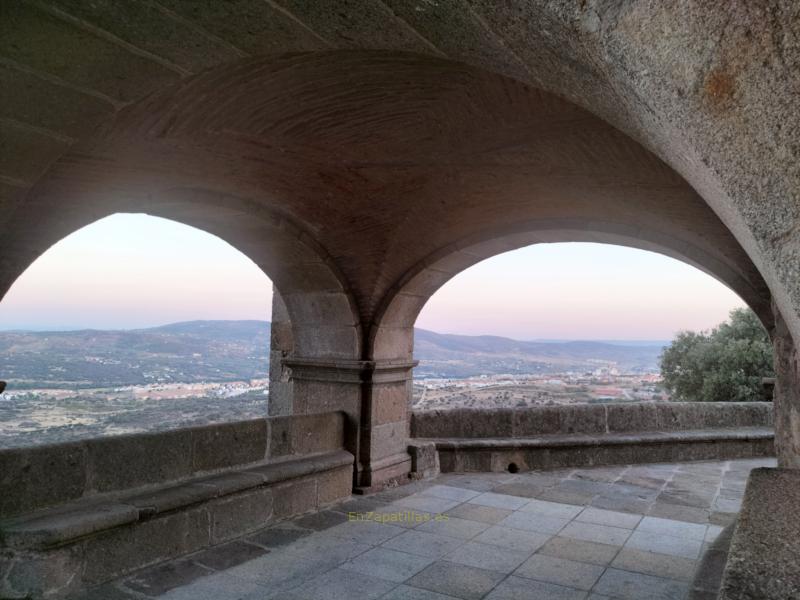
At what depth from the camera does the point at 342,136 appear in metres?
3.84

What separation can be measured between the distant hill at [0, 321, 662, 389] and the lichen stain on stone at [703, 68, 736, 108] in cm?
716

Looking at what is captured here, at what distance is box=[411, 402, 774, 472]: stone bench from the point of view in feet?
19.3

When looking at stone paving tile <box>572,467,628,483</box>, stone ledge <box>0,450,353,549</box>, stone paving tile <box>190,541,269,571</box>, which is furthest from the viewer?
stone paving tile <box>572,467,628,483</box>

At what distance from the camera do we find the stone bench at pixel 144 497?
110 inches

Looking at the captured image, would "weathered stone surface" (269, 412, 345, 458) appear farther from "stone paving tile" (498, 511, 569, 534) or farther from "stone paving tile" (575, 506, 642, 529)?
"stone paving tile" (575, 506, 642, 529)

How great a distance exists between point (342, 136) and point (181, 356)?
928 centimetres

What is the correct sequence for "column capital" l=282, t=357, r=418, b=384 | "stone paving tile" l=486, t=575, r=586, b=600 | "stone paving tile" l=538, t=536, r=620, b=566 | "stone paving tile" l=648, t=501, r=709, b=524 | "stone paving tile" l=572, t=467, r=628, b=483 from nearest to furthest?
"stone paving tile" l=486, t=575, r=586, b=600 < "stone paving tile" l=538, t=536, r=620, b=566 < "stone paving tile" l=648, t=501, r=709, b=524 < "column capital" l=282, t=357, r=418, b=384 < "stone paving tile" l=572, t=467, r=628, b=483

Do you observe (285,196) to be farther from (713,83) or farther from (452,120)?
(713,83)

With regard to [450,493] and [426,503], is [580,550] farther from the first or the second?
[450,493]

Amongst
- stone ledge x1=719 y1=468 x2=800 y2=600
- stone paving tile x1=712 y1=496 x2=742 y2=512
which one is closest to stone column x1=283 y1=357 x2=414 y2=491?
stone paving tile x1=712 y1=496 x2=742 y2=512

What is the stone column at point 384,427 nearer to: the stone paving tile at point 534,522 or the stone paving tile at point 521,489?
the stone paving tile at point 521,489

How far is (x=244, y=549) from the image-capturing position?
3.58m

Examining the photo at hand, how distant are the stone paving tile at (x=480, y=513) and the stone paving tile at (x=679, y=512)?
1106 millimetres

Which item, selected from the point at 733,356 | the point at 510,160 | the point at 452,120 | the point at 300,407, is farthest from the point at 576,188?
the point at 733,356
